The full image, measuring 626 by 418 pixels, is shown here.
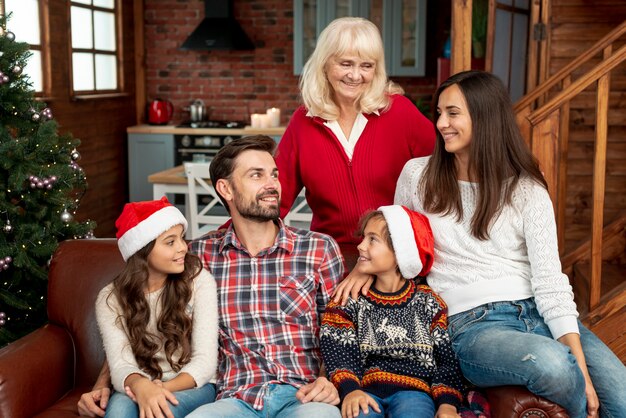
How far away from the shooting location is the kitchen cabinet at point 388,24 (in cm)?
704

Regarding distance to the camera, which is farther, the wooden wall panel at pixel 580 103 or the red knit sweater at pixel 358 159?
the wooden wall panel at pixel 580 103

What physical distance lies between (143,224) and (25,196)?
4.11ft

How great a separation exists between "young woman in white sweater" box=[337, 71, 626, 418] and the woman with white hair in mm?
355

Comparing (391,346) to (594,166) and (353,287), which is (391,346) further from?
(594,166)

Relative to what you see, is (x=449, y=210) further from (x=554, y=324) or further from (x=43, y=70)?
(x=43, y=70)

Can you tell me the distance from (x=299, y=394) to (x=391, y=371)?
0.29 meters

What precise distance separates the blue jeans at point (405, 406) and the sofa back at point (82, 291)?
0.94m

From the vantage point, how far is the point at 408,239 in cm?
231

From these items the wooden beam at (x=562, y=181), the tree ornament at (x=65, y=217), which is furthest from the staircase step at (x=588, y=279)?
the tree ornament at (x=65, y=217)

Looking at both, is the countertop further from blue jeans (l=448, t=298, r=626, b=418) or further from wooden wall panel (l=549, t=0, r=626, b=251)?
blue jeans (l=448, t=298, r=626, b=418)

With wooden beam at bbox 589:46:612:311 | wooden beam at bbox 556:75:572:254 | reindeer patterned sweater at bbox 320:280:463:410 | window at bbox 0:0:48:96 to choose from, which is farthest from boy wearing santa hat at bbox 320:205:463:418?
window at bbox 0:0:48:96

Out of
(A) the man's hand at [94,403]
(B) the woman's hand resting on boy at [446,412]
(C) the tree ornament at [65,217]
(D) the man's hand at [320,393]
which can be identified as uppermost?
(C) the tree ornament at [65,217]

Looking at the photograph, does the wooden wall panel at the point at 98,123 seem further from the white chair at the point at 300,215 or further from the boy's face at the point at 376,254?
the boy's face at the point at 376,254

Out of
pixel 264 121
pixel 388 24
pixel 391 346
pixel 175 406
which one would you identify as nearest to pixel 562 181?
pixel 391 346
